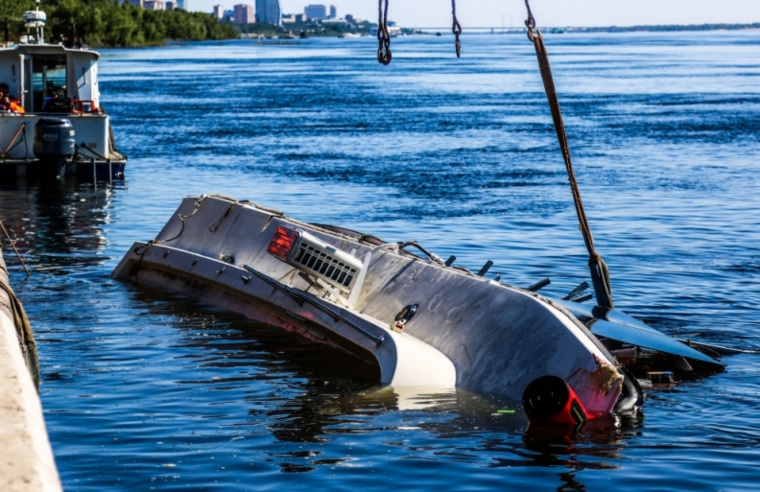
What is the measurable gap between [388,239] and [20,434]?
16.9m

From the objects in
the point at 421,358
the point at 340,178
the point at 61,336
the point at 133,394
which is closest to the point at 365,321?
the point at 421,358

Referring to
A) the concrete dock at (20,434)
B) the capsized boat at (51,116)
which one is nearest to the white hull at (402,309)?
the concrete dock at (20,434)

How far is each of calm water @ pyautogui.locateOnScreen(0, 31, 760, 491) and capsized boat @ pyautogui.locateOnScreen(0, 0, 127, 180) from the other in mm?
825

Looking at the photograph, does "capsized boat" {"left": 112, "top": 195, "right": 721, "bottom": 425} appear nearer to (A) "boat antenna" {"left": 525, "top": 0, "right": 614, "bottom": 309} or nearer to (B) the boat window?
(A) "boat antenna" {"left": 525, "top": 0, "right": 614, "bottom": 309}

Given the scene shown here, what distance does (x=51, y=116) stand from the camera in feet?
99.3

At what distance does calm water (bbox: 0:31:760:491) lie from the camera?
9.76m

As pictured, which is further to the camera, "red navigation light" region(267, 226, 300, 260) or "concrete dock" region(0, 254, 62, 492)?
"red navigation light" region(267, 226, 300, 260)

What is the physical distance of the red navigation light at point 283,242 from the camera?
13234 millimetres

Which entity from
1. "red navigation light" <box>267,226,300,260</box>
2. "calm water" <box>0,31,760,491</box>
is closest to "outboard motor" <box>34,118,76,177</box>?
"calm water" <box>0,31,760,491</box>

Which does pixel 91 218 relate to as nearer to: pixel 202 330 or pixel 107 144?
pixel 107 144

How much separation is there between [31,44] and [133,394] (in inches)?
889

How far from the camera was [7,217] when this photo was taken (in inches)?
985

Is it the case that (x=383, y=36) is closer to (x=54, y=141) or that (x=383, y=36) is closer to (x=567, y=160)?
(x=567, y=160)

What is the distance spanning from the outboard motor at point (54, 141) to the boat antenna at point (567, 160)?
18183 mm
